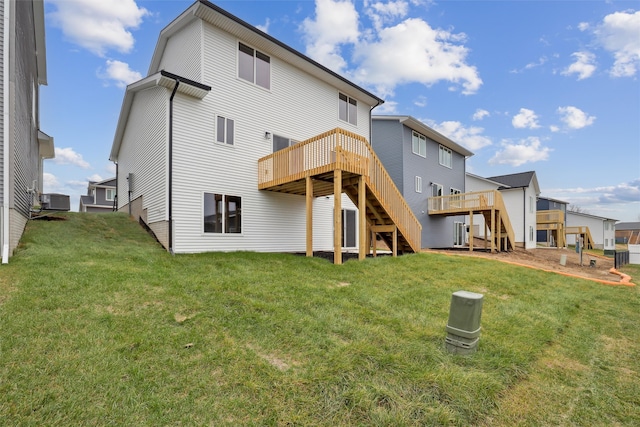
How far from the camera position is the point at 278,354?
3.70m

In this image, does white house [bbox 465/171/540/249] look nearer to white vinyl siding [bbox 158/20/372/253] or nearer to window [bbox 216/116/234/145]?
white vinyl siding [bbox 158/20/372/253]

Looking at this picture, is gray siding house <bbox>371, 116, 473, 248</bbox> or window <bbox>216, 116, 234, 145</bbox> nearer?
window <bbox>216, 116, 234, 145</bbox>

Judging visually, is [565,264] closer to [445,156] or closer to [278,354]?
[445,156]

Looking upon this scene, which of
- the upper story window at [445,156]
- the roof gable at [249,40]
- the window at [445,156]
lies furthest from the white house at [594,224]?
the roof gable at [249,40]

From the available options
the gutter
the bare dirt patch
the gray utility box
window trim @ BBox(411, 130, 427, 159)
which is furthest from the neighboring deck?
the gutter

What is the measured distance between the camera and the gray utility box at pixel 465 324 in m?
3.90

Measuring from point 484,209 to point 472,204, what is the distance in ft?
3.41

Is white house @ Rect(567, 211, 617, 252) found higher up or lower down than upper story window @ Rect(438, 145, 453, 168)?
lower down

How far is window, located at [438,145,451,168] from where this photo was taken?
22.6 meters

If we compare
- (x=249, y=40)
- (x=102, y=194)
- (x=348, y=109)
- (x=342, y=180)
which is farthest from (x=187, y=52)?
(x=102, y=194)

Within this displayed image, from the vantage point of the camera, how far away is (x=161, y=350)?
→ 11.6ft

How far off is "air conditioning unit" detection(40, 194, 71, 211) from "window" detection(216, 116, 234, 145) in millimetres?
5714

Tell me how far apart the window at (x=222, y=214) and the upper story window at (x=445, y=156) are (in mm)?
16441

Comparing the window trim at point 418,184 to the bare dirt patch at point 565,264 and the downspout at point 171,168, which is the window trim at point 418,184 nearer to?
the bare dirt patch at point 565,264
